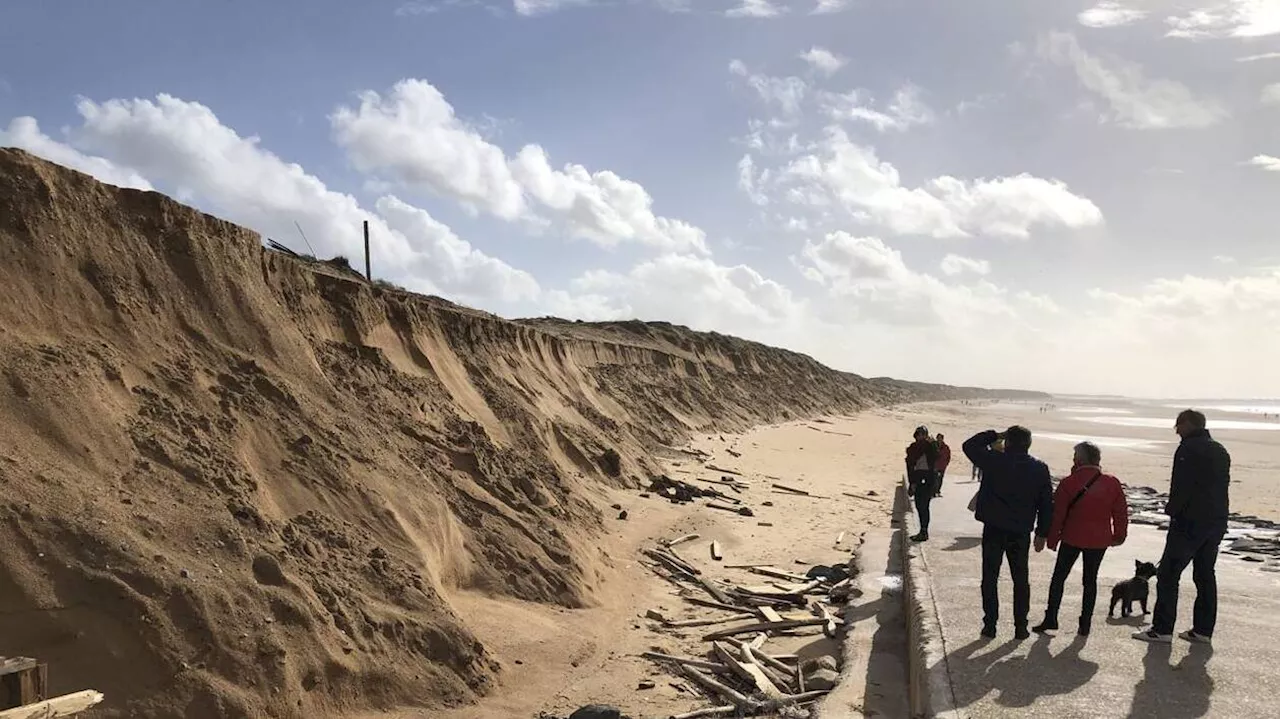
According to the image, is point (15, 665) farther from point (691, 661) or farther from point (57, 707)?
point (691, 661)

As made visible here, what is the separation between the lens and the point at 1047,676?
5.82m

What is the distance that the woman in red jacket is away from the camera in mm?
6410

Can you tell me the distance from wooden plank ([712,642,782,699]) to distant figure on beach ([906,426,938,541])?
406cm

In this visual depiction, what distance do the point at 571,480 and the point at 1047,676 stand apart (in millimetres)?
10170

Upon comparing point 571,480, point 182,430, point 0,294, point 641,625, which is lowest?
point 641,625

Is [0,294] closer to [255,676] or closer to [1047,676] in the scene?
[255,676]

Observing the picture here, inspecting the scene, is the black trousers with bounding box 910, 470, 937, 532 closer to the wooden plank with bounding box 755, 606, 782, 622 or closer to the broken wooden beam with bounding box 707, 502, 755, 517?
the wooden plank with bounding box 755, 606, 782, 622

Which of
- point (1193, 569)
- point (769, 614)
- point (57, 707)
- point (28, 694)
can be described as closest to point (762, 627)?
point (769, 614)

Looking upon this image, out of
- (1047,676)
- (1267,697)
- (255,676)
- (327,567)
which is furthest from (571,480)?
(1267,697)

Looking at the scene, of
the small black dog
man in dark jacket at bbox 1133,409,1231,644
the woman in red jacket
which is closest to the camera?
man in dark jacket at bbox 1133,409,1231,644

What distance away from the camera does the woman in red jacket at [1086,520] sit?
6410 millimetres

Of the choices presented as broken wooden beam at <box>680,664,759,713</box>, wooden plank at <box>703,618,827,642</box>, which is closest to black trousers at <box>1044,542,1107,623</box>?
broken wooden beam at <box>680,664,759,713</box>

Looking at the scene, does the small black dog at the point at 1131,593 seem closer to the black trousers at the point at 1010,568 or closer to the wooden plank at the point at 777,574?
the black trousers at the point at 1010,568

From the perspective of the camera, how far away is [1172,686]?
5660mm
